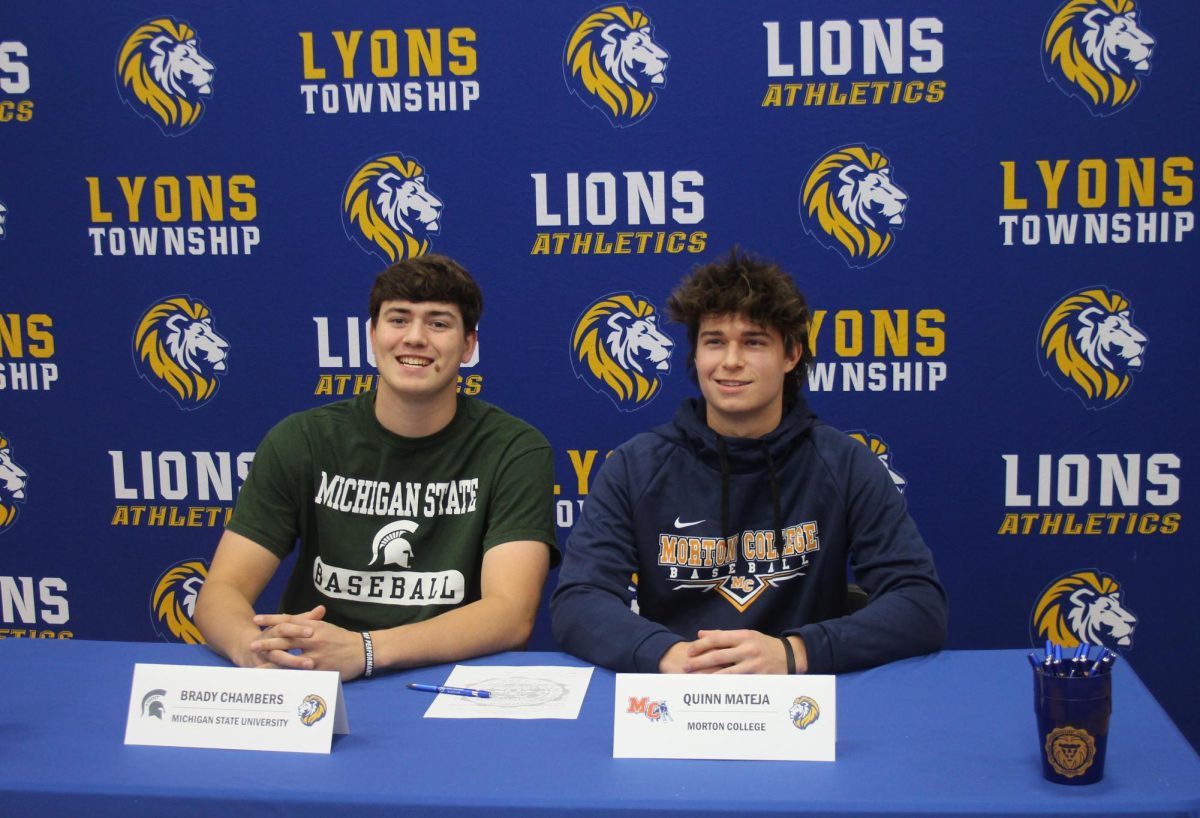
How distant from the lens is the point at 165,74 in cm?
268

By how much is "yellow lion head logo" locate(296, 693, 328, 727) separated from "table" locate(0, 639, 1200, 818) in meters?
0.04

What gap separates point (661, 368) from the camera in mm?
2666

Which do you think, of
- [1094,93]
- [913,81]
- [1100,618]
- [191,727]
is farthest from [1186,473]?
[191,727]

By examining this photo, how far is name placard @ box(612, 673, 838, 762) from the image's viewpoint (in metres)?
1.17

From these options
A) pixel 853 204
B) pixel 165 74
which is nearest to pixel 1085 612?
pixel 853 204

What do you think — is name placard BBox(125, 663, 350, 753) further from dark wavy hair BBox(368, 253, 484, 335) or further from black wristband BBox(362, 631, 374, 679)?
dark wavy hair BBox(368, 253, 484, 335)

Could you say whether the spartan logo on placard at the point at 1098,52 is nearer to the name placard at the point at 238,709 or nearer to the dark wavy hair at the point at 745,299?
the dark wavy hair at the point at 745,299

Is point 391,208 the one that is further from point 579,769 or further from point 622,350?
point 579,769

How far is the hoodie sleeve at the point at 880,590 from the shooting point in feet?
4.78

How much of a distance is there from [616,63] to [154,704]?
1852 millimetres

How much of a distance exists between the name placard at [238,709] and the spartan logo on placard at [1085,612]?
2.00 m

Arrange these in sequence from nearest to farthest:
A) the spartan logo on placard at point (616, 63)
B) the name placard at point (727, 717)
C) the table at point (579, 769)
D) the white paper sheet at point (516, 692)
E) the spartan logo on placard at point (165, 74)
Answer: the table at point (579, 769), the name placard at point (727, 717), the white paper sheet at point (516, 692), the spartan logo on placard at point (616, 63), the spartan logo on placard at point (165, 74)

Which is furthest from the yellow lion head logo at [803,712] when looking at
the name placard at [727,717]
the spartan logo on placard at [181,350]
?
the spartan logo on placard at [181,350]

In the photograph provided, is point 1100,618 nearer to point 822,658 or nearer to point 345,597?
point 822,658
